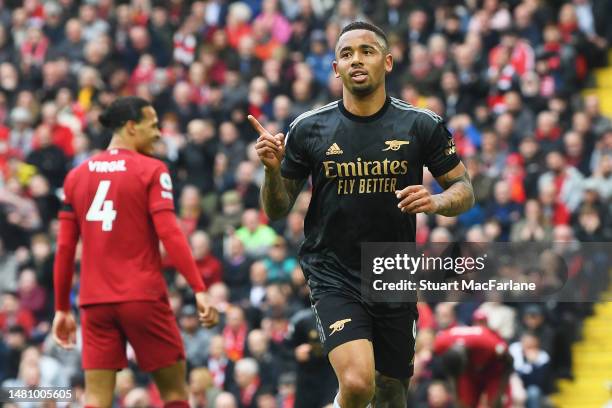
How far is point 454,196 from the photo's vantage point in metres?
8.62

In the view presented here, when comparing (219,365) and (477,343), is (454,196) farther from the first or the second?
(219,365)

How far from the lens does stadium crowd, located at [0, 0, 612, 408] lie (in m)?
14.5

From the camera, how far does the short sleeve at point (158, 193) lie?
A: 9.55m

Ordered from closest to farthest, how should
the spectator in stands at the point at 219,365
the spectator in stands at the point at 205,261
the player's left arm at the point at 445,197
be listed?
1. the player's left arm at the point at 445,197
2. the spectator in stands at the point at 219,365
3. the spectator in stands at the point at 205,261

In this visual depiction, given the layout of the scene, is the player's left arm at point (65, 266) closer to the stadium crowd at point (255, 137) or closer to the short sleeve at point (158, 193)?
the short sleeve at point (158, 193)

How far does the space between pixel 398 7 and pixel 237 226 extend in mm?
4601

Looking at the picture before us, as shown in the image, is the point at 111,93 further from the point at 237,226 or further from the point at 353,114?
the point at 353,114

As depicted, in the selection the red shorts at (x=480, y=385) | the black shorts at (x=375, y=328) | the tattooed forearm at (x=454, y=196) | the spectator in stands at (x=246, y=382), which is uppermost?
the tattooed forearm at (x=454, y=196)

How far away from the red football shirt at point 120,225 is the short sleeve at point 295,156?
1.08 metres

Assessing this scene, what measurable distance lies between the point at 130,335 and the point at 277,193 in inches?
62.2

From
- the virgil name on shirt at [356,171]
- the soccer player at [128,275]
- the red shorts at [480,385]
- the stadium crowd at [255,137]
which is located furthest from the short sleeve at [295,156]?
the red shorts at [480,385]

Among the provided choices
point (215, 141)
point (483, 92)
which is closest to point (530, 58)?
point (483, 92)

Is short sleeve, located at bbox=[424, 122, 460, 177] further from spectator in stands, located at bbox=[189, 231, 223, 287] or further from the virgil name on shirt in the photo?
spectator in stands, located at bbox=[189, 231, 223, 287]

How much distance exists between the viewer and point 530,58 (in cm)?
1847
